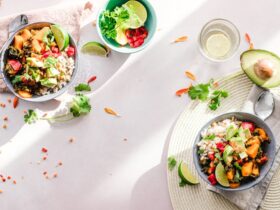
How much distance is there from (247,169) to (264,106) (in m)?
0.33

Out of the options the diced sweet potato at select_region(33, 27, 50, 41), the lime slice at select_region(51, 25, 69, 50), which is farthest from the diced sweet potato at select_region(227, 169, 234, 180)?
the diced sweet potato at select_region(33, 27, 50, 41)

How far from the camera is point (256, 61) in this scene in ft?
7.19

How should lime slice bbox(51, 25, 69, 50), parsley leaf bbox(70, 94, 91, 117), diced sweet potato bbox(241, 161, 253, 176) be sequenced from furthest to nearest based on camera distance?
parsley leaf bbox(70, 94, 91, 117), lime slice bbox(51, 25, 69, 50), diced sweet potato bbox(241, 161, 253, 176)

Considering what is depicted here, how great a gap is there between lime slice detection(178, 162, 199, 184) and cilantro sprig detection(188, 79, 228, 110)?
0.98ft

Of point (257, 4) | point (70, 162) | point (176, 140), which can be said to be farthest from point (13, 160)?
point (257, 4)

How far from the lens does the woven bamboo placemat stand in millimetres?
2252

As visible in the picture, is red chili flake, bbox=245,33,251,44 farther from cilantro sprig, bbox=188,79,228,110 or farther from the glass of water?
cilantro sprig, bbox=188,79,228,110

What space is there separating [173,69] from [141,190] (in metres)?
0.59

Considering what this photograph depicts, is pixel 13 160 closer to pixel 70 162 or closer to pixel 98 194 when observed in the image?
pixel 70 162

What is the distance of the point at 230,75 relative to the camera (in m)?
2.26

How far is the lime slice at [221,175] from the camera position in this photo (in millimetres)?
2084

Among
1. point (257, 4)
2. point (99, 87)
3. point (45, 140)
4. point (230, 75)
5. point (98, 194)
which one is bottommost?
point (98, 194)

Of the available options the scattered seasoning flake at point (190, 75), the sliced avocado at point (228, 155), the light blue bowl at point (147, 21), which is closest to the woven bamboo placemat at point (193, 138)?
the scattered seasoning flake at point (190, 75)

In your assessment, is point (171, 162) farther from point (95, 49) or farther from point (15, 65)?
point (15, 65)
